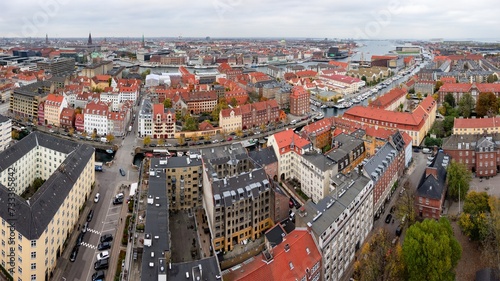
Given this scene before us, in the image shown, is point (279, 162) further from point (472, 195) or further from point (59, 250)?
point (59, 250)

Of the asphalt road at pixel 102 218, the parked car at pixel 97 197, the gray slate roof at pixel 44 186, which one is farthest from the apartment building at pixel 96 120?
the parked car at pixel 97 197

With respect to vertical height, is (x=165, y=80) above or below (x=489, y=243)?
above

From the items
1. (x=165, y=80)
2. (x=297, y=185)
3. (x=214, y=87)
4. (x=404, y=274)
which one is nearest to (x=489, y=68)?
(x=214, y=87)

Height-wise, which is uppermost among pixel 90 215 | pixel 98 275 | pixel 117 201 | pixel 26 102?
pixel 26 102

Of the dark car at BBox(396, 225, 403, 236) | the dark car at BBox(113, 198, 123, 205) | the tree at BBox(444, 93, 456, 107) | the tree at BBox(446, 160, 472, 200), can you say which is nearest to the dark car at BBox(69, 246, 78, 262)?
the dark car at BBox(113, 198, 123, 205)

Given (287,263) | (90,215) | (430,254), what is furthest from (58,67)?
(430,254)

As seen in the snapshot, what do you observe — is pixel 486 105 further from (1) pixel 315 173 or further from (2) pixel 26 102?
(2) pixel 26 102

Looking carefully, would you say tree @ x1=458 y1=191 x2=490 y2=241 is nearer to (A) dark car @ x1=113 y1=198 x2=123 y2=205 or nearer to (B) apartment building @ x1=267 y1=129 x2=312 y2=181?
(B) apartment building @ x1=267 y1=129 x2=312 y2=181
